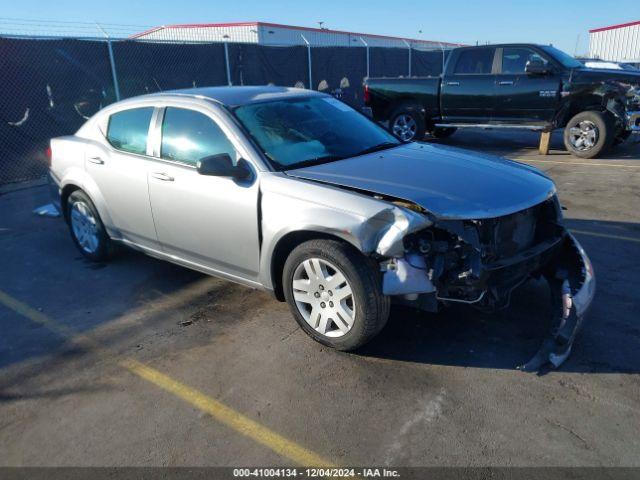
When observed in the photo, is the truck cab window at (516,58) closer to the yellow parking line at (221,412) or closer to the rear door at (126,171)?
the rear door at (126,171)

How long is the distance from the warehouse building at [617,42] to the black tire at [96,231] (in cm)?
3598

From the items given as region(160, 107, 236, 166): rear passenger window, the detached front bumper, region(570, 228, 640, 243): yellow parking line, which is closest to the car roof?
region(160, 107, 236, 166): rear passenger window

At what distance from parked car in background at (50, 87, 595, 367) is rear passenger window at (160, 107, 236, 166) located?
0.04 ft

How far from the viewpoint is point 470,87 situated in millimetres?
10789

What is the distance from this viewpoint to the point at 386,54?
1953 centimetres

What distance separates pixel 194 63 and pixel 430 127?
5994mm

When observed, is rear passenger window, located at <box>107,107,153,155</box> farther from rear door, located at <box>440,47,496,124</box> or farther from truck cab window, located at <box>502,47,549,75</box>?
truck cab window, located at <box>502,47,549,75</box>

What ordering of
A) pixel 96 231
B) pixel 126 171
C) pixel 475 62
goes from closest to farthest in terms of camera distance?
1. pixel 126 171
2. pixel 96 231
3. pixel 475 62

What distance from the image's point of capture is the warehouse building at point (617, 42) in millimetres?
33344

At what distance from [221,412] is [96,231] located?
9.61 feet

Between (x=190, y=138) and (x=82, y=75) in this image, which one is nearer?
(x=190, y=138)

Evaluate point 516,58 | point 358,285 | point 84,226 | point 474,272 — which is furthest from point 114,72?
point 474,272

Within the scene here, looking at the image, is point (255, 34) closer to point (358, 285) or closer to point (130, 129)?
point (130, 129)

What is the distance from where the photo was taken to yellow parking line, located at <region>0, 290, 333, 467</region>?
8.64ft
